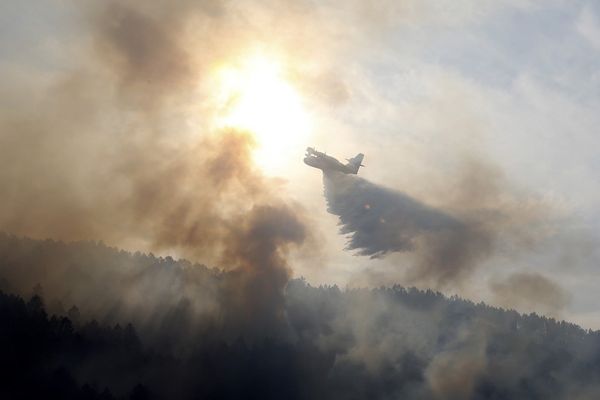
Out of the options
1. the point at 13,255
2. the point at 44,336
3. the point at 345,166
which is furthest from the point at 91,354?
the point at 345,166

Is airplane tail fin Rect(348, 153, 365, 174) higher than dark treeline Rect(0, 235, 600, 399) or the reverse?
higher

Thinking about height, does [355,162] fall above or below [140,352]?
above

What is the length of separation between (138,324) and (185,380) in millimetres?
31651

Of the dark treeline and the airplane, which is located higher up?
the airplane

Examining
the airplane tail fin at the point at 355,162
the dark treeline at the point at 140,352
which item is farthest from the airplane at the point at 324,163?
the dark treeline at the point at 140,352

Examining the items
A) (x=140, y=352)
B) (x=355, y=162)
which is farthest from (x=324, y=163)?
(x=140, y=352)

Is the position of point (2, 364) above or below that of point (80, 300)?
below

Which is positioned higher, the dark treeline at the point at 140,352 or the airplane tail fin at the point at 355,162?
the airplane tail fin at the point at 355,162

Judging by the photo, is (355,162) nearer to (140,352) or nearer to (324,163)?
(324,163)

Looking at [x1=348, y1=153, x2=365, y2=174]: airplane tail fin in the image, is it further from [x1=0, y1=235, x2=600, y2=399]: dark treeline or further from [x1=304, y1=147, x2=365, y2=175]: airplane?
[x1=0, y1=235, x2=600, y2=399]: dark treeline

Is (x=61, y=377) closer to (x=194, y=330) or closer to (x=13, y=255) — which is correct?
(x=194, y=330)

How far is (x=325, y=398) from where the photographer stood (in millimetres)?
173375

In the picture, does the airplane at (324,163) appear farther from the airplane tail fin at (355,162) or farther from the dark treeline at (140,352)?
the dark treeline at (140,352)

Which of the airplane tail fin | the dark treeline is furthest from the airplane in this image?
the dark treeline
